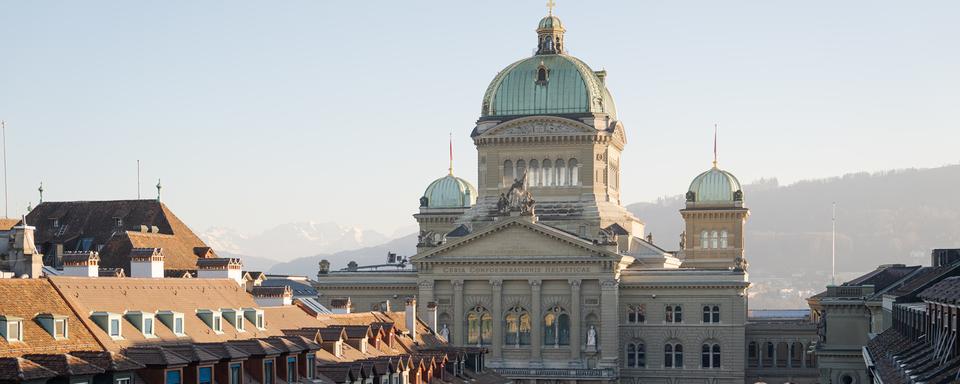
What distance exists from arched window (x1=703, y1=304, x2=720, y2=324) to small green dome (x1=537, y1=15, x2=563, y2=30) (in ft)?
111

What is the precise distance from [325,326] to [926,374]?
108ft

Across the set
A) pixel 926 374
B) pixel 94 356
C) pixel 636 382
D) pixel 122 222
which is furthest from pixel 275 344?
pixel 636 382

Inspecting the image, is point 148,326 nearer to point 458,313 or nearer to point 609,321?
point 609,321

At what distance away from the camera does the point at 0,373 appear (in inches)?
1548

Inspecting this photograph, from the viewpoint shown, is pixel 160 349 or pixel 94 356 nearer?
pixel 94 356

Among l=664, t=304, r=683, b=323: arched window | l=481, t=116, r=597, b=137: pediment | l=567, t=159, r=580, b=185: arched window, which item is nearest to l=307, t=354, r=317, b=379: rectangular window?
l=664, t=304, r=683, b=323: arched window

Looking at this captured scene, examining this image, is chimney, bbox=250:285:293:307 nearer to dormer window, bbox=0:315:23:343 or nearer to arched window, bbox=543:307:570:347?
dormer window, bbox=0:315:23:343

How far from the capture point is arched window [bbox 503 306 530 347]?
148 m

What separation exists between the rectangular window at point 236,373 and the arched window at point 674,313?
9689 cm

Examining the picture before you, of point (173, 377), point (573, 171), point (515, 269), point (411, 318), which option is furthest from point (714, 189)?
point (173, 377)

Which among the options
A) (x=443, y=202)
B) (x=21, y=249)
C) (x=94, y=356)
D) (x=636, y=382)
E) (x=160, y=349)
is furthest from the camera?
(x=443, y=202)

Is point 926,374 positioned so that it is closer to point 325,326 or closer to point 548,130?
point 325,326

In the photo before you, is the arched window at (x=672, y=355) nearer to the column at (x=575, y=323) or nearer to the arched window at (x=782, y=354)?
the column at (x=575, y=323)

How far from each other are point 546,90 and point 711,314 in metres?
27.4
